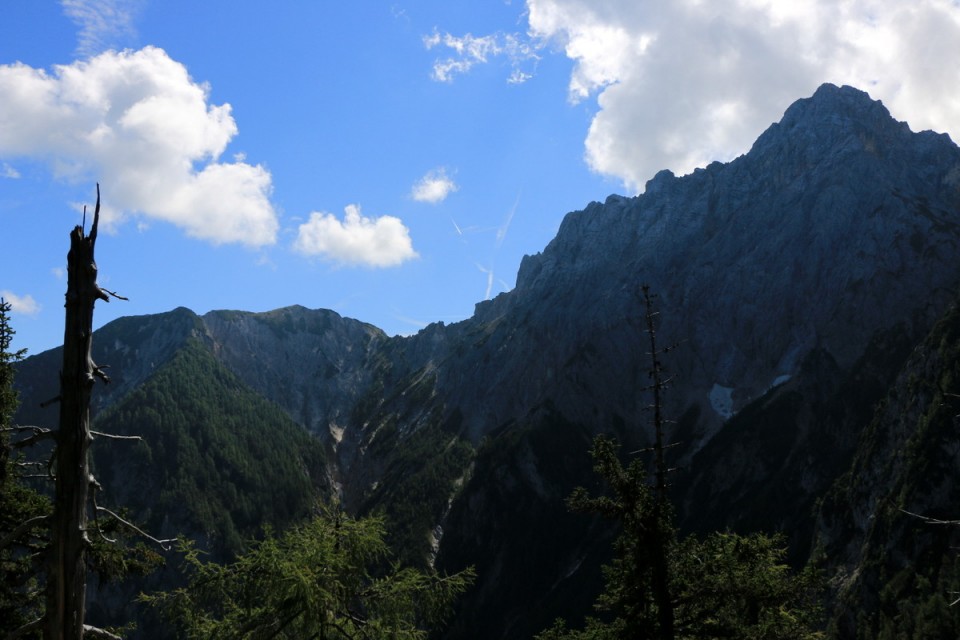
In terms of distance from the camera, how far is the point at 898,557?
380 ft

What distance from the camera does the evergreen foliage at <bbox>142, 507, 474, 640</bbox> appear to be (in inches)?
465

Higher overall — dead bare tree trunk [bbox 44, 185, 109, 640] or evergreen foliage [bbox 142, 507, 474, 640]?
dead bare tree trunk [bbox 44, 185, 109, 640]

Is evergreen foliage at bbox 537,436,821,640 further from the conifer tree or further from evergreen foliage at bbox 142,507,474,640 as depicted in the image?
evergreen foliage at bbox 142,507,474,640

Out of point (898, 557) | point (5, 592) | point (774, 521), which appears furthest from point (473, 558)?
point (5, 592)

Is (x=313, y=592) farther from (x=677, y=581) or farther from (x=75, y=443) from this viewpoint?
(x=677, y=581)

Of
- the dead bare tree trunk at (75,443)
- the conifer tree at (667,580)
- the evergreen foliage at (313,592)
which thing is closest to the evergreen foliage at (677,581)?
the conifer tree at (667,580)

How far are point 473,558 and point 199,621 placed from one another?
193513 millimetres

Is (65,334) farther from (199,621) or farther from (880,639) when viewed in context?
(880,639)

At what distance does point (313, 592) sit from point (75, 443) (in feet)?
13.8

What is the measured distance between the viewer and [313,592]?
11531mm

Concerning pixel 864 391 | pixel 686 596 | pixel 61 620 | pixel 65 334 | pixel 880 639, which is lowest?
pixel 880 639

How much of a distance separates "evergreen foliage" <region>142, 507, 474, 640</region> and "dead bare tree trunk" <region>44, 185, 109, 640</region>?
3109mm

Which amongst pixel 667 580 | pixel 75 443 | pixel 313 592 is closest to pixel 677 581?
pixel 667 580

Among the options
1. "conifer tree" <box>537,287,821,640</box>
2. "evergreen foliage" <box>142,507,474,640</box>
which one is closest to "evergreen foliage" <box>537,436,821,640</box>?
"conifer tree" <box>537,287,821,640</box>
